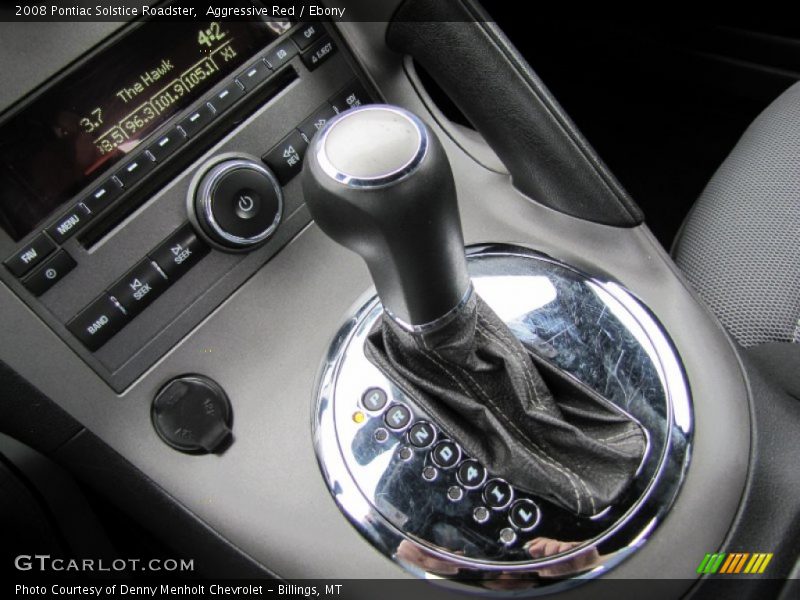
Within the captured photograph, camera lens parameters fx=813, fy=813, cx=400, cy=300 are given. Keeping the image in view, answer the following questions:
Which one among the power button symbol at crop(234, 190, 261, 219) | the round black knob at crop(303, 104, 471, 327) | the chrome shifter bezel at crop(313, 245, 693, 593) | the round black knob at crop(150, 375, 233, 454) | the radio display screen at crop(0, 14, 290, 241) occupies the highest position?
the radio display screen at crop(0, 14, 290, 241)

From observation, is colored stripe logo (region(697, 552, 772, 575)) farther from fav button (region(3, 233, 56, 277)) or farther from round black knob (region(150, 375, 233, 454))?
fav button (region(3, 233, 56, 277))

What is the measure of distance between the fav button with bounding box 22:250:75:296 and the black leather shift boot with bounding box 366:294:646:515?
25cm

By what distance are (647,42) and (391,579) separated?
1.17 metres

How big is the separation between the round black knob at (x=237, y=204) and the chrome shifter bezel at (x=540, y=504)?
11cm

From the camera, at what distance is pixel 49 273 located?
625 mm

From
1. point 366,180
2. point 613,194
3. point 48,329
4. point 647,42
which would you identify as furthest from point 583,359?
point 647,42

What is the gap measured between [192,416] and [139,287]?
0.11 m

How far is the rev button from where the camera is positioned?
0.65 m

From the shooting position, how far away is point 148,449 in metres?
0.66

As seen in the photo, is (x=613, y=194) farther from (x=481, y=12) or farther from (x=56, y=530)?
(x=56, y=530)

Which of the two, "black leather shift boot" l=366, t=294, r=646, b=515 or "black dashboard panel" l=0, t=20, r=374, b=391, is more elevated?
"black dashboard panel" l=0, t=20, r=374, b=391

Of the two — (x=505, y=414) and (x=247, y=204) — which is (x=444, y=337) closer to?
(x=505, y=414)

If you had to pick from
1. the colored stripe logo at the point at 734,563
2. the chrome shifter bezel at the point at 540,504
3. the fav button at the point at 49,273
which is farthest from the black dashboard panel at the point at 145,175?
the colored stripe logo at the point at 734,563

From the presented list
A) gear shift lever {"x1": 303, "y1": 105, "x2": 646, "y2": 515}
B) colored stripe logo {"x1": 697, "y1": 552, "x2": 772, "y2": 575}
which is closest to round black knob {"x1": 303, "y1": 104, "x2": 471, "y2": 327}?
gear shift lever {"x1": 303, "y1": 105, "x2": 646, "y2": 515}
